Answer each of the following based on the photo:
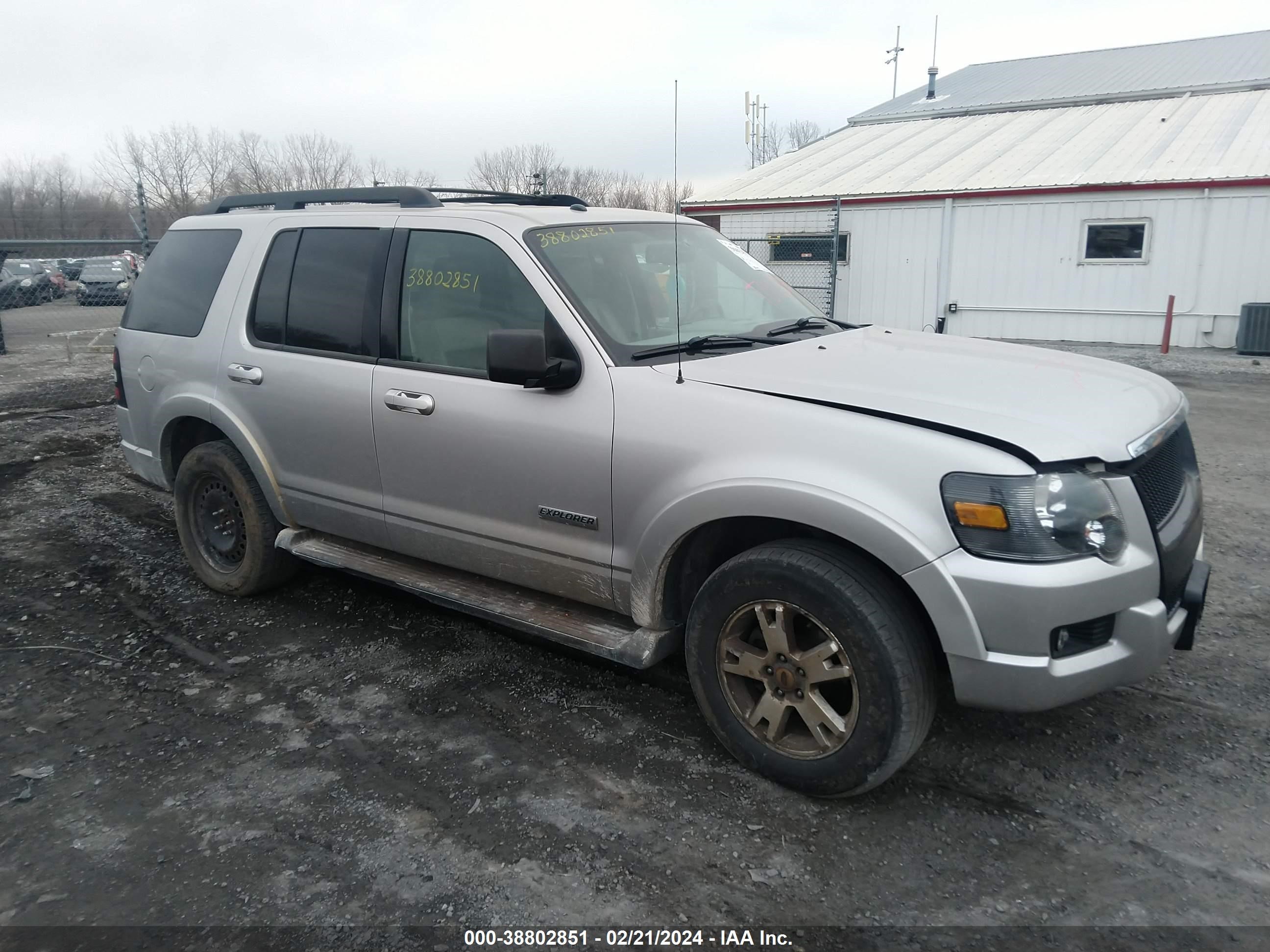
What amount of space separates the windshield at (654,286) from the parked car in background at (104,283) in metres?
23.1

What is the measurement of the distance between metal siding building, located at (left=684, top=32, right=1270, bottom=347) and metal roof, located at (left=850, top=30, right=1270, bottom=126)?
11cm

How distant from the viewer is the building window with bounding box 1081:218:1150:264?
16.3 metres

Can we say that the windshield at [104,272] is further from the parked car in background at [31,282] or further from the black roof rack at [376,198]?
the black roof rack at [376,198]

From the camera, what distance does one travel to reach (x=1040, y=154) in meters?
18.5

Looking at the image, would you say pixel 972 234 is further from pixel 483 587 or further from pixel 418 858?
pixel 418 858

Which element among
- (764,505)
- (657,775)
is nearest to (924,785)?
(657,775)

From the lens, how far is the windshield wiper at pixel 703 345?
3389 millimetres

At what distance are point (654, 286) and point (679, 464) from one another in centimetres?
104

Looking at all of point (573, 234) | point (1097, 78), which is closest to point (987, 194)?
point (1097, 78)

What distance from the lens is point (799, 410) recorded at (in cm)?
288

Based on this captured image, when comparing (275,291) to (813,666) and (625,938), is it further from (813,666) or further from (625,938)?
(625,938)

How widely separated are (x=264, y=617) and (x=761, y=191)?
57.7 feet

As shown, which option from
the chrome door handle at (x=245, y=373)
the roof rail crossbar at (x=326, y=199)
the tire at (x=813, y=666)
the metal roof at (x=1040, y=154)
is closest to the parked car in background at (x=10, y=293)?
the metal roof at (x=1040, y=154)

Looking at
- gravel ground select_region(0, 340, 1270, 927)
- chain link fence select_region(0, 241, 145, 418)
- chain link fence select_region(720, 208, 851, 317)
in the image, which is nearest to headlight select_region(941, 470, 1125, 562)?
gravel ground select_region(0, 340, 1270, 927)
